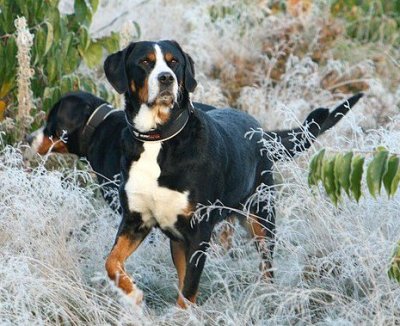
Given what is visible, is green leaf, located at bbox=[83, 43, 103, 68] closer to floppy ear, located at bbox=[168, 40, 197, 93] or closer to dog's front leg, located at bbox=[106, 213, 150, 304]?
floppy ear, located at bbox=[168, 40, 197, 93]

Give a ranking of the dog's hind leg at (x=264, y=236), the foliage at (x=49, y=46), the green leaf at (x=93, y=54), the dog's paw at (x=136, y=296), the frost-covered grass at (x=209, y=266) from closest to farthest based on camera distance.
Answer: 1. the frost-covered grass at (x=209, y=266)
2. the dog's paw at (x=136, y=296)
3. the dog's hind leg at (x=264, y=236)
4. the foliage at (x=49, y=46)
5. the green leaf at (x=93, y=54)

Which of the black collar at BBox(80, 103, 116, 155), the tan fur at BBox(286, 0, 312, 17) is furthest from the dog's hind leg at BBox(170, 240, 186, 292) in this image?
the tan fur at BBox(286, 0, 312, 17)

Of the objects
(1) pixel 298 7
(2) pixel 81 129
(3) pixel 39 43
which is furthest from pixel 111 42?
(1) pixel 298 7

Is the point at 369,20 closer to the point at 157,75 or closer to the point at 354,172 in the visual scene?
the point at 157,75

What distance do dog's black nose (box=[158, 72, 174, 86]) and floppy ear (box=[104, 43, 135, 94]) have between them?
0.95 feet

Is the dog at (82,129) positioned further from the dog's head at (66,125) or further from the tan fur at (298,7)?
the tan fur at (298,7)

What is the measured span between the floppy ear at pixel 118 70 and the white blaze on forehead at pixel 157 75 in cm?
Answer: 21

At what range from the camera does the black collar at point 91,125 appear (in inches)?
248

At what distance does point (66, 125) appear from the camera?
20.8ft

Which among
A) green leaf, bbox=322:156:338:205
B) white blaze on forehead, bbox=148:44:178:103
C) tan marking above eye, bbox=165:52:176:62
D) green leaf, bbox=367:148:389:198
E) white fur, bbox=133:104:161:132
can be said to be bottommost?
white fur, bbox=133:104:161:132

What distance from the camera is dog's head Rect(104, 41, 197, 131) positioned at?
469cm

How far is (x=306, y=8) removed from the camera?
10.9 metres

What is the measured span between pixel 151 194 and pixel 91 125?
69.4 inches

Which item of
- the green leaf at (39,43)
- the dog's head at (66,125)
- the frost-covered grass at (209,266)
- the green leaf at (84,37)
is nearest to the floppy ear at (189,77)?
the frost-covered grass at (209,266)
